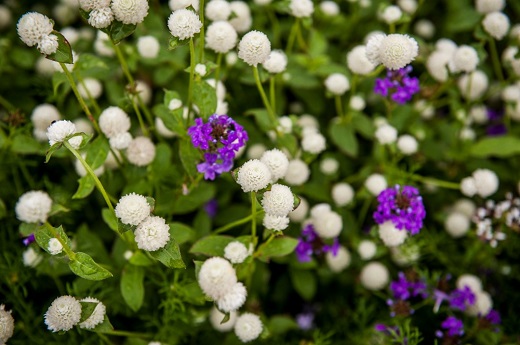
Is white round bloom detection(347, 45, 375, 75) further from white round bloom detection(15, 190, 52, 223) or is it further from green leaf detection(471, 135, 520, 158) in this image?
white round bloom detection(15, 190, 52, 223)

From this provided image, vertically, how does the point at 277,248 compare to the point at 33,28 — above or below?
below

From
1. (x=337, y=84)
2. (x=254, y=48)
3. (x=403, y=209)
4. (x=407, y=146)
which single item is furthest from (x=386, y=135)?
(x=254, y=48)

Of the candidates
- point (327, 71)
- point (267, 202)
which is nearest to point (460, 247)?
point (327, 71)

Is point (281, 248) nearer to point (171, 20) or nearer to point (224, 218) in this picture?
point (224, 218)

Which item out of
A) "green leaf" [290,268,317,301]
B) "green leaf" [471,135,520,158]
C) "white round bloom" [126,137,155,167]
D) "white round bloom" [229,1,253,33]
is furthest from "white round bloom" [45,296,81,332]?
"green leaf" [471,135,520,158]

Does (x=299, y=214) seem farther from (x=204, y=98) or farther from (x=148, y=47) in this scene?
(x=148, y=47)

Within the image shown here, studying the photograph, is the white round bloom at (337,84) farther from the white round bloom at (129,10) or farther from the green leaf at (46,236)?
the green leaf at (46,236)
